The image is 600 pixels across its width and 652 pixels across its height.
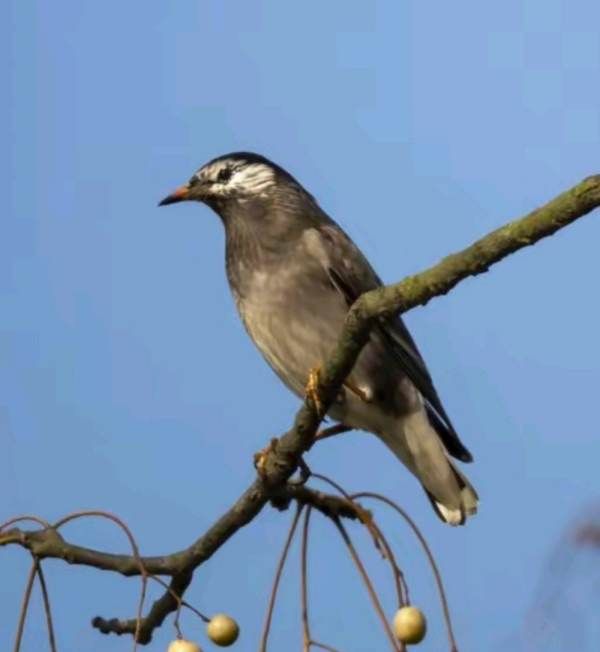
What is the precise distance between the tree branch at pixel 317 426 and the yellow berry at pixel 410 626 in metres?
0.55

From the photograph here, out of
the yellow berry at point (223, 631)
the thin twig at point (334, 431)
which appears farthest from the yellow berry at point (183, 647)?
the thin twig at point (334, 431)

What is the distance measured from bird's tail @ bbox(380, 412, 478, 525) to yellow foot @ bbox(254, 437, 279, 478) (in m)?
1.28

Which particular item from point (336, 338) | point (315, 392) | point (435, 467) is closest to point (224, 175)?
point (336, 338)

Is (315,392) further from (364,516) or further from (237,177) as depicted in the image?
(237,177)

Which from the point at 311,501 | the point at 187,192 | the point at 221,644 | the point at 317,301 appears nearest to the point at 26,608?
the point at 221,644

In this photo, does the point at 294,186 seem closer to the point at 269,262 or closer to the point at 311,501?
the point at 269,262

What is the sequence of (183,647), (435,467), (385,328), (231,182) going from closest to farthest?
(183,647) < (385,328) < (435,467) < (231,182)

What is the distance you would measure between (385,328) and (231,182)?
1010 mm

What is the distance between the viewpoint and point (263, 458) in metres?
3.99

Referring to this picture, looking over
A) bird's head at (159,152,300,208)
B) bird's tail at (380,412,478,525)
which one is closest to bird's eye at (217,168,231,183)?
bird's head at (159,152,300,208)

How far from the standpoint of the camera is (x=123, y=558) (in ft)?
11.8

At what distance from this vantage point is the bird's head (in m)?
5.88

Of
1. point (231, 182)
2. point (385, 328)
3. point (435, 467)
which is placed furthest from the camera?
point (231, 182)

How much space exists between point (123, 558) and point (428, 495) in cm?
213
